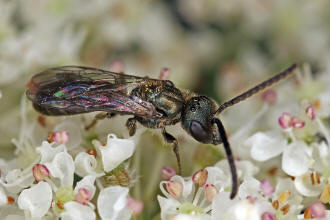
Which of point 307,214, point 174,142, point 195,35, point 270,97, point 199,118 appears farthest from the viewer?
point 195,35

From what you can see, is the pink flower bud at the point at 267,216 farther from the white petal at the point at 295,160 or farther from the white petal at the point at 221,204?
the white petal at the point at 295,160

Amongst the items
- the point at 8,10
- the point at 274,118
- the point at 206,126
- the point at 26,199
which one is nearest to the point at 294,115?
the point at 274,118

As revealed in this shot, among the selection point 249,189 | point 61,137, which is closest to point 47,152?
point 61,137

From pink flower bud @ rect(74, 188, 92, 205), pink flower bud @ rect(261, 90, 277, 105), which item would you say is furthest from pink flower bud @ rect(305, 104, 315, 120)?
→ pink flower bud @ rect(74, 188, 92, 205)

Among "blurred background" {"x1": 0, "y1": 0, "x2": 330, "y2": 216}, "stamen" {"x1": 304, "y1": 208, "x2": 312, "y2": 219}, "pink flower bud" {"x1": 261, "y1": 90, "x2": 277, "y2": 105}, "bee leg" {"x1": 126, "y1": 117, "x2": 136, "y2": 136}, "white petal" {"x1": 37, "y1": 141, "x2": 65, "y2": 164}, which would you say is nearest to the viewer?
"stamen" {"x1": 304, "y1": 208, "x2": 312, "y2": 219}

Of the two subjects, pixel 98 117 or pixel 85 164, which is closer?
pixel 85 164

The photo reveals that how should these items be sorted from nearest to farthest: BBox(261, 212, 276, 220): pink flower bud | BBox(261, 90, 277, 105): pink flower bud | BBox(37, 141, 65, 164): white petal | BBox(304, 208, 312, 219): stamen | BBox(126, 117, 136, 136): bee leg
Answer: BBox(261, 212, 276, 220): pink flower bud → BBox(304, 208, 312, 219): stamen → BBox(37, 141, 65, 164): white petal → BBox(126, 117, 136, 136): bee leg → BBox(261, 90, 277, 105): pink flower bud

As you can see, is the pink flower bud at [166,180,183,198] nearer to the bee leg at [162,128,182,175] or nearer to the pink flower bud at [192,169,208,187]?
the pink flower bud at [192,169,208,187]

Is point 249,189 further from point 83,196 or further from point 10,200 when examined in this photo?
point 10,200
